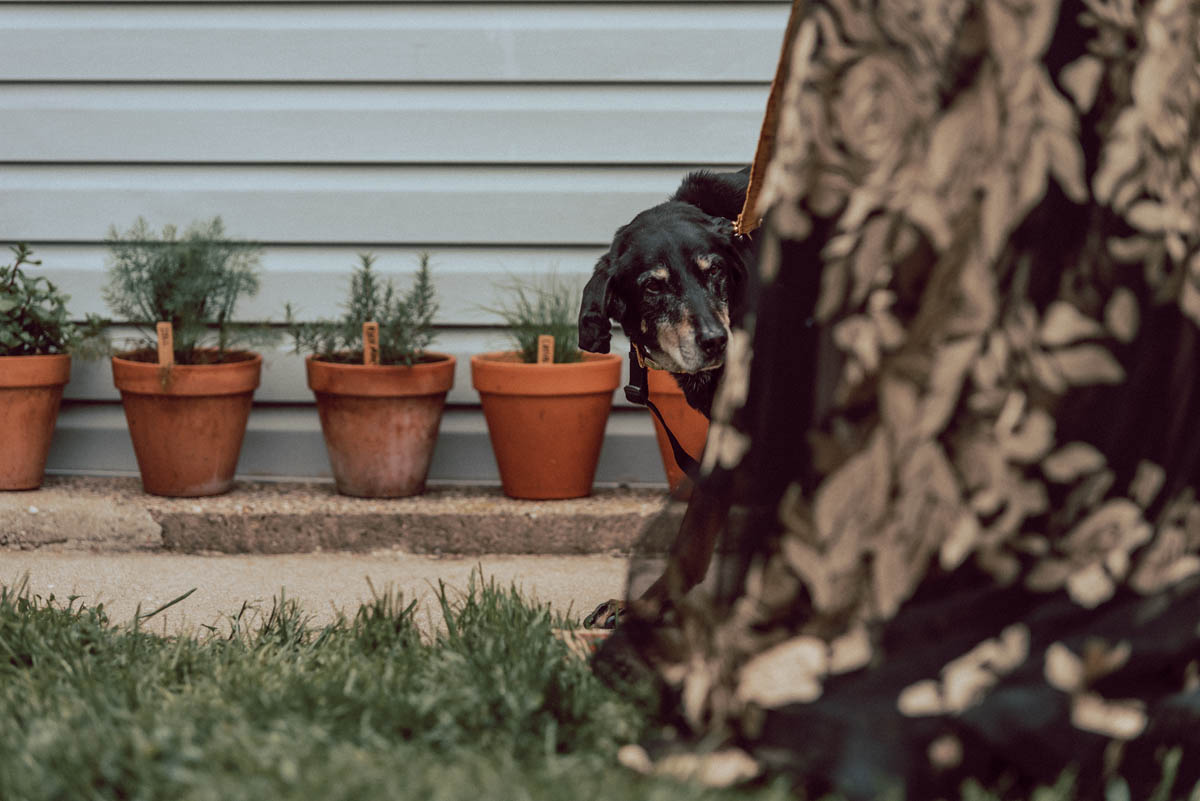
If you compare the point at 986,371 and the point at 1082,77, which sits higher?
the point at 1082,77

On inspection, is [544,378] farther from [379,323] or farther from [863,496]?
[863,496]

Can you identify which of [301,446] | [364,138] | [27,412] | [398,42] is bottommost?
[301,446]

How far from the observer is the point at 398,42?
11.0 feet

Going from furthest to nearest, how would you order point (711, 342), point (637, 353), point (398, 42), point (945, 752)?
point (398, 42) < point (637, 353) < point (711, 342) < point (945, 752)

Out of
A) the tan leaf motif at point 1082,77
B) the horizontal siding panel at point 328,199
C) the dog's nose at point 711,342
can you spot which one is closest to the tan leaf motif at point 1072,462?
the tan leaf motif at point 1082,77

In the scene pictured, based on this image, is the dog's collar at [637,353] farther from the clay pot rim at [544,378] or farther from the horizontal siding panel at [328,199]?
the horizontal siding panel at [328,199]

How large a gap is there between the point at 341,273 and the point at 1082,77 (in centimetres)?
270

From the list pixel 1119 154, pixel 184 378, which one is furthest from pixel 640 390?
pixel 184 378

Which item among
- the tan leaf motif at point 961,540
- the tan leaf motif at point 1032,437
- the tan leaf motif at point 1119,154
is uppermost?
the tan leaf motif at point 1119,154

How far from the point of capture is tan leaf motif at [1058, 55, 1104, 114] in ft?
3.95

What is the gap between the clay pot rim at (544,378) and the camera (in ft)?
10.3

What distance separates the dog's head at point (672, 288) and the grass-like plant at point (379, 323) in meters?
0.76

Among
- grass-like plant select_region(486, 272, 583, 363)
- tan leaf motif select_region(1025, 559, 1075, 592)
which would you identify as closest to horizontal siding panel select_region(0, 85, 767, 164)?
grass-like plant select_region(486, 272, 583, 363)

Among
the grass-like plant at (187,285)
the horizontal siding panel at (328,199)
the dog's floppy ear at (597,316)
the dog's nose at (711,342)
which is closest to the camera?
the dog's nose at (711,342)
